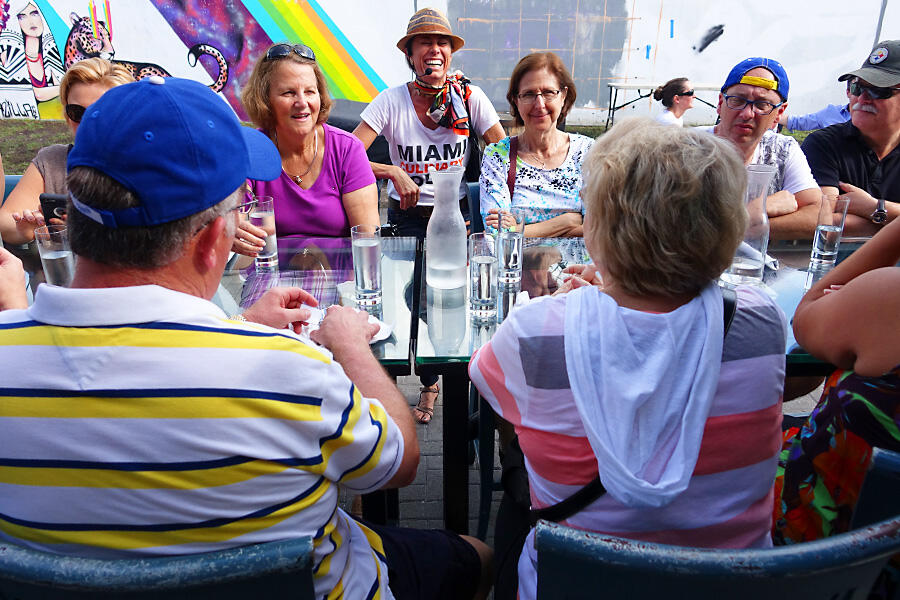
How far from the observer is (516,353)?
3.91 ft

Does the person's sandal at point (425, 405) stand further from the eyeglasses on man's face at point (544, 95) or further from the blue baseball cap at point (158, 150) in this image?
the blue baseball cap at point (158, 150)

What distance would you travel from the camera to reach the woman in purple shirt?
2.85m

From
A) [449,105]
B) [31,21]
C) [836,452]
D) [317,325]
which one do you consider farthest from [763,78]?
[31,21]

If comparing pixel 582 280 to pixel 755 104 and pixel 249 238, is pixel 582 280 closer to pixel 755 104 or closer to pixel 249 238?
pixel 249 238

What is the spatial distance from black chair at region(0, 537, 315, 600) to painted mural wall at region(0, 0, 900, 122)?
7098 mm

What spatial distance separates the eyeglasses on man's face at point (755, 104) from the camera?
9.71 ft

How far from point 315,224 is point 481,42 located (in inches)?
240

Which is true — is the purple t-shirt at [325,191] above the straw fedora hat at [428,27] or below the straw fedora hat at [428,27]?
below

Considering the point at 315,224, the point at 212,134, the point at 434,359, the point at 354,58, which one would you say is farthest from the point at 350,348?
the point at 354,58

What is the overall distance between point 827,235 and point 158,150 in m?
2.41

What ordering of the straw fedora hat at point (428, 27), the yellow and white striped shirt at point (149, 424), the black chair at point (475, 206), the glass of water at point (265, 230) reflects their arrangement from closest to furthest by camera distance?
the yellow and white striped shirt at point (149, 424), the glass of water at point (265, 230), the black chair at point (475, 206), the straw fedora hat at point (428, 27)

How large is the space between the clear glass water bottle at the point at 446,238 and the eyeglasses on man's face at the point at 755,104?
1.71 m

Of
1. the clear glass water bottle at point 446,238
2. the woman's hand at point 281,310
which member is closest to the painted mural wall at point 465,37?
the clear glass water bottle at point 446,238

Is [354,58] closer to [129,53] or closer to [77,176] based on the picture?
[129,53]
